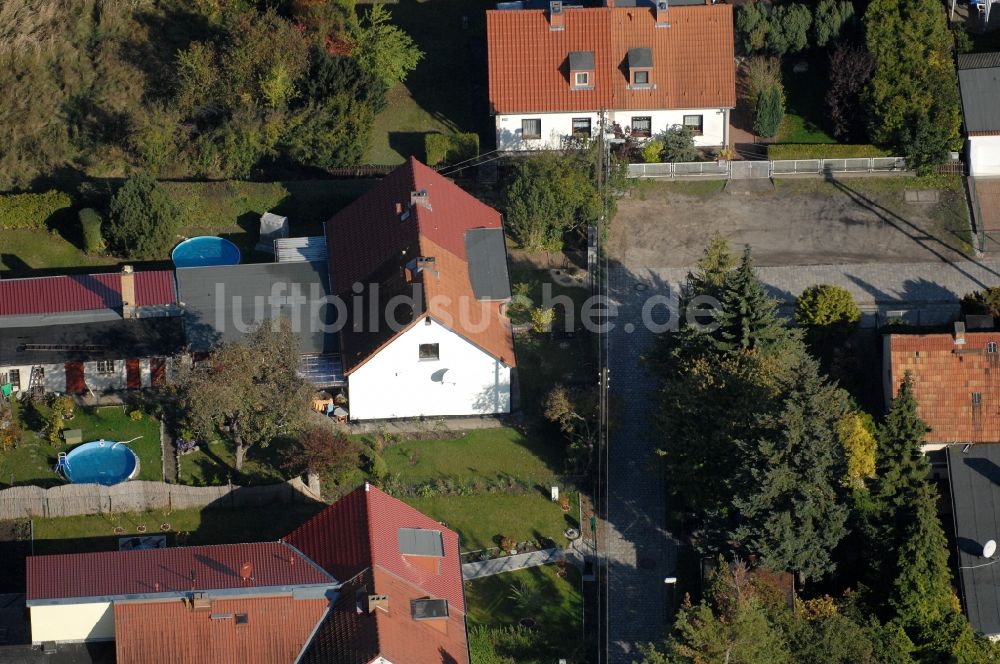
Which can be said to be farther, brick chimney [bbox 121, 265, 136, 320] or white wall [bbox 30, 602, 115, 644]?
brick chimney [bbox 121, 265, 136, 320]

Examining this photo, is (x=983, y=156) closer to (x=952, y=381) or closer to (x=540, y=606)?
(x=952, y=381)

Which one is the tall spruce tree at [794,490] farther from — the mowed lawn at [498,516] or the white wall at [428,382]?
the white wall at [428,382]

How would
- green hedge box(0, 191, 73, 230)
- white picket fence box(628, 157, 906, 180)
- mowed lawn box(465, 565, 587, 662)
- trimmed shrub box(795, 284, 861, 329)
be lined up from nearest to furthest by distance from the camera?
mowed lawn box(465, 565, 587, 662), trimmed shrub box(795, 284, 861, 329), green hedge box(0, 191, 73, 230), white picket fence box(628, 157, 906, 180)

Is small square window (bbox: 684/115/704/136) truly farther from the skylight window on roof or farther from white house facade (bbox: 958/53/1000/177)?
the skylight window on roof

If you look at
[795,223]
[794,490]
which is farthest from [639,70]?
[794,490]

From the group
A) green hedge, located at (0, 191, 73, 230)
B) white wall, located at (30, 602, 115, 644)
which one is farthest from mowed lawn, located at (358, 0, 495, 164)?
white wall, located at (30, 602, 115, 644)

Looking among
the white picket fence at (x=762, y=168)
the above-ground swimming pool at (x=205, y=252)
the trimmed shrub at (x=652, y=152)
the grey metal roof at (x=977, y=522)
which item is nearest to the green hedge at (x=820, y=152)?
the white picket fence at (x=762, y=168)
